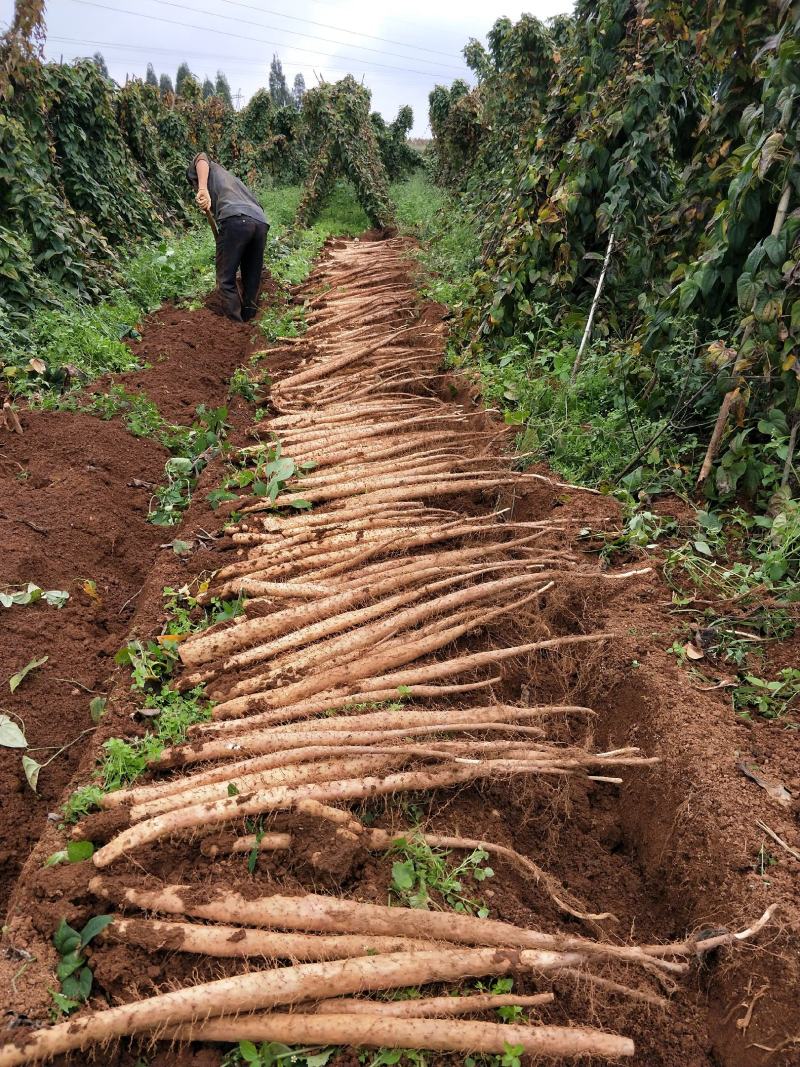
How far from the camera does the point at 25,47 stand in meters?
6.90

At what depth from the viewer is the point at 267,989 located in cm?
140

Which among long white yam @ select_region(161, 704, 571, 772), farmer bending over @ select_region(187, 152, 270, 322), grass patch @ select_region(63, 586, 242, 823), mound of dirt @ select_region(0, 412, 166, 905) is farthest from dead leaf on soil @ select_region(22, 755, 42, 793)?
farmer bending over @ select_region(187, 152, 270, 322)

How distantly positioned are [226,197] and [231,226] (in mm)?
423

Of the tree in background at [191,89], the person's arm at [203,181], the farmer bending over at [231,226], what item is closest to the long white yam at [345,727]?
the farmer bending over at [231,226]

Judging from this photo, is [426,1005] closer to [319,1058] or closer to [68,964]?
[319,1058]

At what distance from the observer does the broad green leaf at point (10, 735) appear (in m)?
2.14

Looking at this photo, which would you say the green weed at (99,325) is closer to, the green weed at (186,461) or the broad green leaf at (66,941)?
the green weed at (186,461)

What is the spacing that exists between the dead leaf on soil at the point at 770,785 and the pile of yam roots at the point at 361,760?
30 cm

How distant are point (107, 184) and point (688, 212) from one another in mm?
8448

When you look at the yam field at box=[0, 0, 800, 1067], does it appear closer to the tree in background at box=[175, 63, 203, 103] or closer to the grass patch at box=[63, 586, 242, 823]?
the grass patch at box=[63, 586, 242, 823]

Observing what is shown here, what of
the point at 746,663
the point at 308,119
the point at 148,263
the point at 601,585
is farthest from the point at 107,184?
the point at 746,663

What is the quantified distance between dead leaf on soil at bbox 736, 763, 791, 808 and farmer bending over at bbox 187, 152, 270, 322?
6.35 meters

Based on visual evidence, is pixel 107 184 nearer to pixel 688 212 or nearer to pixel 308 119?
pixel 308 119

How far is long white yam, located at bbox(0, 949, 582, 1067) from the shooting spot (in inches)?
51.0
